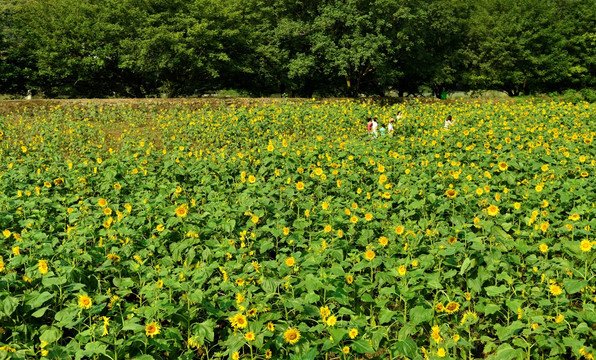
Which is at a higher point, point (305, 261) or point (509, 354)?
point (305, 261)

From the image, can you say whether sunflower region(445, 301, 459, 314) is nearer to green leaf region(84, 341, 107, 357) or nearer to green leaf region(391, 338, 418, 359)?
green leaf region(391, 338, 418, 359)

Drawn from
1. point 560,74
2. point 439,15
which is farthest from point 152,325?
point 560,74

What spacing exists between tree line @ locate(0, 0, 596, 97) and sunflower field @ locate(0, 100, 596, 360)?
15817 millimetres

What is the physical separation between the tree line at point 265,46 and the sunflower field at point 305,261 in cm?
1582

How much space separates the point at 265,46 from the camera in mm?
24500

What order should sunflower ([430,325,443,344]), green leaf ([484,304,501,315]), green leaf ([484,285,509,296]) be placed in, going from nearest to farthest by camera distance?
sunflower ([430,325,443,344]), green leaf ([484,304,501,315]), green leaf ([484,285,509,296])

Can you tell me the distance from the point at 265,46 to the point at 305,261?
22987 mm

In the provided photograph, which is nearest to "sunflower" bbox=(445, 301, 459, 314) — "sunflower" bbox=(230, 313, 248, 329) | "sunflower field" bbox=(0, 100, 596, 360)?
"sunflower field" bbox=(0, 100, 596, 360)

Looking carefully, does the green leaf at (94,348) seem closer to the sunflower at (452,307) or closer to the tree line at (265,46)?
the sunflower at (452,307)

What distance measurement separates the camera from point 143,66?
21.2 meters

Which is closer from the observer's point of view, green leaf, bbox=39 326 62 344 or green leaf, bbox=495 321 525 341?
green leaf, bbox=39 326 62 344

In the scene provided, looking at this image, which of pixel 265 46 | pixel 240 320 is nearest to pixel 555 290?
pixel 240 320

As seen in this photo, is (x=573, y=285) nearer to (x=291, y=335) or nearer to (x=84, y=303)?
(x=291, y=335)

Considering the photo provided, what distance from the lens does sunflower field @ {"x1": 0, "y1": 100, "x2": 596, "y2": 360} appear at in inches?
104
